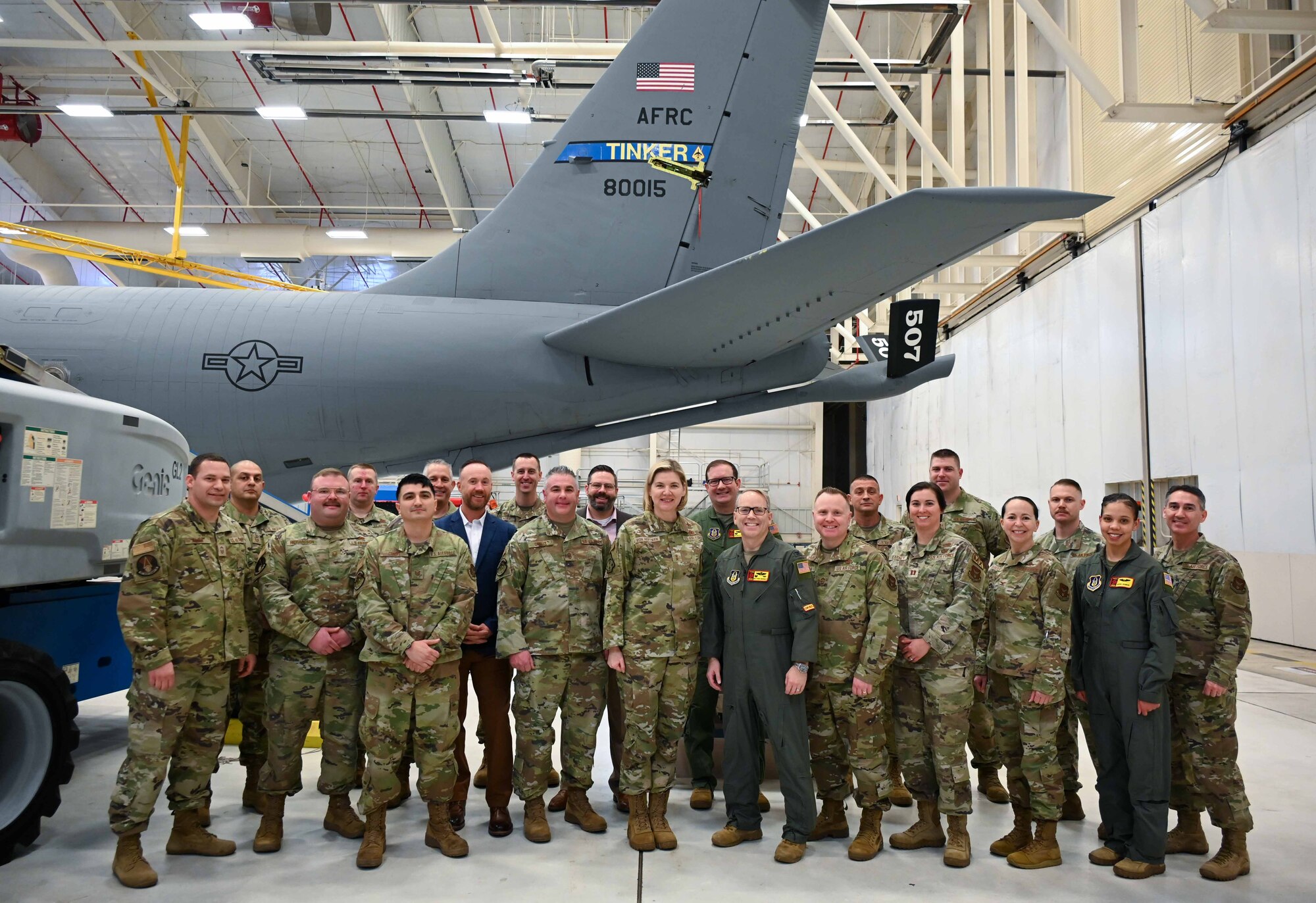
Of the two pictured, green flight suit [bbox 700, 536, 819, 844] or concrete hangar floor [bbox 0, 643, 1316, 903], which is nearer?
concrete hangar floor [bbox 0, 643, 1316, 903]

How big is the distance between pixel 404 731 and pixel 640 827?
4.04 ft

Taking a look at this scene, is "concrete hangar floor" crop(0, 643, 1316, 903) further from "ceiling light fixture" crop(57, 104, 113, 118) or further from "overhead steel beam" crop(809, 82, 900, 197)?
"ceiling light fixture" crop(57, 104, 113, 118)

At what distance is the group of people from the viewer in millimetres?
3957

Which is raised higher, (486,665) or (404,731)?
(486,665)

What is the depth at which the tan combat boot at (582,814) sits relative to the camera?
4336 mm

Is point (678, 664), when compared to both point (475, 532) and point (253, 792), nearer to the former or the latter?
point (475, 532)

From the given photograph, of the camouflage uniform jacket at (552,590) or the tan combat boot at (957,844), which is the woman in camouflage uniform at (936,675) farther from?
the camouflage uniform jacket at (552,590)

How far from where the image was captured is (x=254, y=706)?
15.0 feet

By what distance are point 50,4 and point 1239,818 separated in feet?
53.5

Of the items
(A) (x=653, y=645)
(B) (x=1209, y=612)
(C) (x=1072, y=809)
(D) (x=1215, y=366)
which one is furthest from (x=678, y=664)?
(D) (x=1215, y=366)

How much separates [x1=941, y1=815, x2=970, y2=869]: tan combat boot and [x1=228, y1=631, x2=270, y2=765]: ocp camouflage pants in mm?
3489

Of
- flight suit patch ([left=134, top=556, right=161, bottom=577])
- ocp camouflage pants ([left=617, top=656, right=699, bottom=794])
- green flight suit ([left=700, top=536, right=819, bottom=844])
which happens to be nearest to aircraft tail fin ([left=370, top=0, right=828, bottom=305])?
green flight suit ([left=700, top=536, right=819, bottom=844])

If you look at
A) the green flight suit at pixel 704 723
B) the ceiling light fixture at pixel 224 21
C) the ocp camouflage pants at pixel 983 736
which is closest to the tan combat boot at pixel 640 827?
the green flight suit at pixel 704 723

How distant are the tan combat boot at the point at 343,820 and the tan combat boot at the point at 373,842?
185 mm
